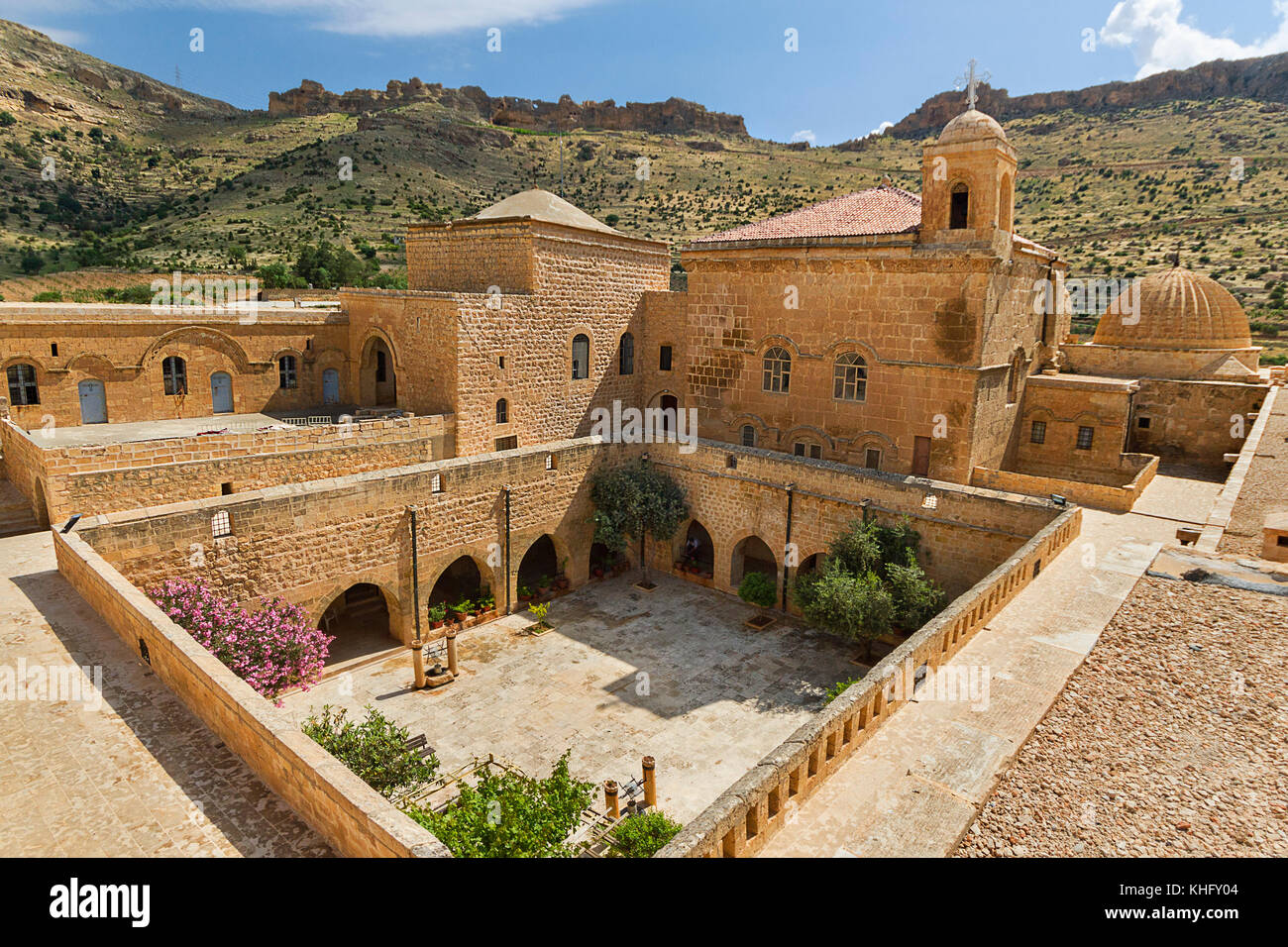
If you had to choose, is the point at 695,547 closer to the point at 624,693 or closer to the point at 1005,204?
the point at 624,693

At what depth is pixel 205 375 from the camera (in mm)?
17328

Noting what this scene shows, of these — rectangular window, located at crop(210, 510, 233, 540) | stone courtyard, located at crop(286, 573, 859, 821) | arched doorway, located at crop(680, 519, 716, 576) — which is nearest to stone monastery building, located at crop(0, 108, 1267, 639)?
rectangular window, located at crop(210, 510, 233, 540)

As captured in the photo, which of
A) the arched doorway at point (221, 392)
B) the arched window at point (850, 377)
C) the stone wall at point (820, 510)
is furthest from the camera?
the arched doorway at point (221, 392)

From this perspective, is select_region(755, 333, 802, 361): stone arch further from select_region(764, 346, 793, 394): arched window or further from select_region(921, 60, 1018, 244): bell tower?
select_region(921, 60, 1018, 244): bell tower

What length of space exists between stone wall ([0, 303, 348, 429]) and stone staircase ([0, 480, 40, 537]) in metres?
4.12

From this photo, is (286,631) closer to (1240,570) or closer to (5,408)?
(5,408)

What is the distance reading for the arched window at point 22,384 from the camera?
14781 mm

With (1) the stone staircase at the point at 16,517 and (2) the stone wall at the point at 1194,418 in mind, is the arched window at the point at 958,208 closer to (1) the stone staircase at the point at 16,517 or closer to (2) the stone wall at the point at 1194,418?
(2) the stone wall at the point at 1194,418

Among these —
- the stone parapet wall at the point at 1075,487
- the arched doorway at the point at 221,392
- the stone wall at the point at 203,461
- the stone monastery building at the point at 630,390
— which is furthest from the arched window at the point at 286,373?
the stone parapet wall at the point at 1075,487

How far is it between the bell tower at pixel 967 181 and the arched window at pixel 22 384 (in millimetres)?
17808

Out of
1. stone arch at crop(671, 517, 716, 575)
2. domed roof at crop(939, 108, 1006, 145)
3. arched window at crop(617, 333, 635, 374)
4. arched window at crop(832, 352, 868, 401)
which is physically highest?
domed roof at crop(939, 108, 1006, 145)

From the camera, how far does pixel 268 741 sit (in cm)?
557

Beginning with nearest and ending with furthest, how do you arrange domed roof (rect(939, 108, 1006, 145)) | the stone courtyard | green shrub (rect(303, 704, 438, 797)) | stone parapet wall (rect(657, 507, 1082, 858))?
stone parapet wall (rect(657, 507, 1082, 858)), green shrub (rect(303, 704, 438, 797)), the stone courtyard, domed roof (rect(939, 108, 1006, 145))

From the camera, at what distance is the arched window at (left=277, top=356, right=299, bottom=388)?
18547mm
